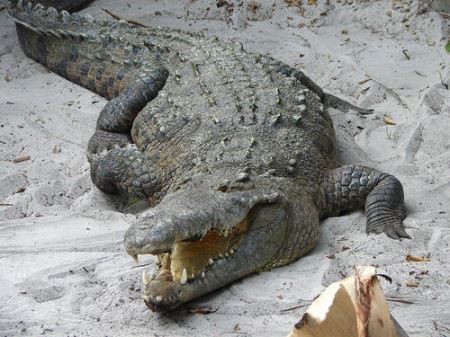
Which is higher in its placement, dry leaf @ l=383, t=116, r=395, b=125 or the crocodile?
the crocodile

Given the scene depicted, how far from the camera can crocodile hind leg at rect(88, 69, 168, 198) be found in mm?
4875

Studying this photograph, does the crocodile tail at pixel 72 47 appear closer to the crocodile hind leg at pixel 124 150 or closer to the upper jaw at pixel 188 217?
the crocodile hind leg at pixel 124 150

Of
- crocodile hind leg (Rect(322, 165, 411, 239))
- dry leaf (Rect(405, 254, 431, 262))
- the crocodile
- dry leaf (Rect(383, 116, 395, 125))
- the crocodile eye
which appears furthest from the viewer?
dry leaf (Rect(383, 116, 395, 125))

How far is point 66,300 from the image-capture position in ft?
11.8

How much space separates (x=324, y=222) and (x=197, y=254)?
1087 millimetres

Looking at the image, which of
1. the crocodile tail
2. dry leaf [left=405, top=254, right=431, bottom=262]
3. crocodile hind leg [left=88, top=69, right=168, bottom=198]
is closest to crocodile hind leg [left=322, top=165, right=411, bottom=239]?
dry leaf [left=405, top=254, right=431, bottom=262]

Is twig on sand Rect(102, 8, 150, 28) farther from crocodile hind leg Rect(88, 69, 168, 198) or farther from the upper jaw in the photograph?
the upper jaw

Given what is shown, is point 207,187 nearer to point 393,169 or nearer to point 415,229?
point 415,229

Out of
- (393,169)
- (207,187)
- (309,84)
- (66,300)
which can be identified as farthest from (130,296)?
(309,84)

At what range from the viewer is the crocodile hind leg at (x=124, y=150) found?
192 inches

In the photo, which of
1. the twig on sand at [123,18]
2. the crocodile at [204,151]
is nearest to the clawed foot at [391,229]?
the crocodile at [204,151]

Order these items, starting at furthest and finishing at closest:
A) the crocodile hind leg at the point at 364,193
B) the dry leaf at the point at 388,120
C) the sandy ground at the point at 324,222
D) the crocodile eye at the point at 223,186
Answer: the dry leaf at the point at 388,120 → the crocodile hind leg at the point at 364,193 → the crocodile eye at the point at 223,186 → the sandy ground at the point at 324,222

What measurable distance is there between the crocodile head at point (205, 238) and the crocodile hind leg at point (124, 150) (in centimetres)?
97

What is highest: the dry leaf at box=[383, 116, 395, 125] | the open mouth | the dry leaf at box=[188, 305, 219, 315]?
the open mouth
